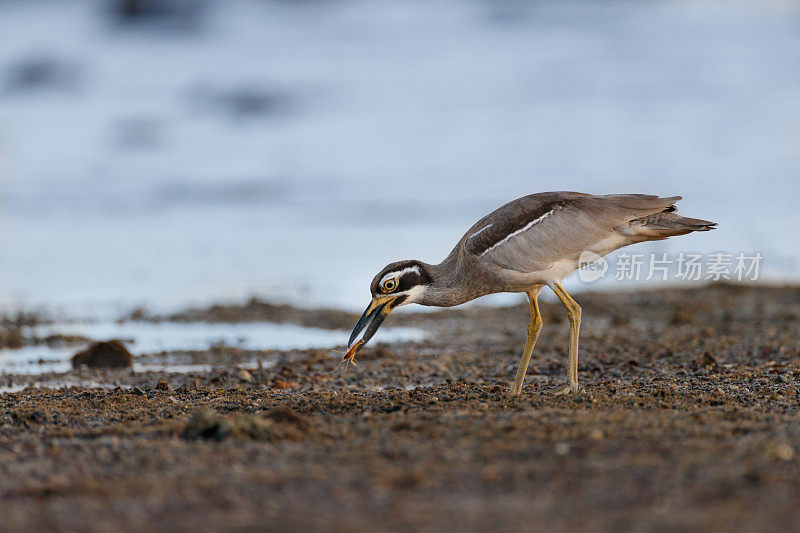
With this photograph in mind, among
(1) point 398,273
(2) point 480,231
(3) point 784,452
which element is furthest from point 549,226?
(3) point 784,452

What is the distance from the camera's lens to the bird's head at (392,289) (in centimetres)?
703

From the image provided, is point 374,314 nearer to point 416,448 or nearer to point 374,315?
point 374,315

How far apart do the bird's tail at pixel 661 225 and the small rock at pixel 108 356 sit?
4970 mm

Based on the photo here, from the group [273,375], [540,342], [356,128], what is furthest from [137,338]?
[356,128]

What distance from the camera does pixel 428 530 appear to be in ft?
12.2

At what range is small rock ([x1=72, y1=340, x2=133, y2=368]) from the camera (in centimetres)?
904

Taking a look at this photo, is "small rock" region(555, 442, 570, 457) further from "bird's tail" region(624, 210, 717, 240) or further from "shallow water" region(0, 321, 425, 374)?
"shallow water" region(0, 321, 425, 374)

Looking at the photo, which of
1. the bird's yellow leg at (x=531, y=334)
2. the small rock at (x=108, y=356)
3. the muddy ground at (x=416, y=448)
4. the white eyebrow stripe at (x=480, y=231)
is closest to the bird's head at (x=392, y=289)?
the white eyebrow stripe at (x=480, y=231)

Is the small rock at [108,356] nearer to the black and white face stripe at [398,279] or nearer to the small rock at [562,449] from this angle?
the black and white face stripe at [398,279]

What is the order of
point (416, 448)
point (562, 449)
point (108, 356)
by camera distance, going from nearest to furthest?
point (562, 449) < point (416, 448) < point (108, 356)

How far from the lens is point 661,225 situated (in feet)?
24.2

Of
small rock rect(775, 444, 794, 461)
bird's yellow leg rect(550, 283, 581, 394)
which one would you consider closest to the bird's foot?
bird's yellow leg rect(550, 283, 581, 394)

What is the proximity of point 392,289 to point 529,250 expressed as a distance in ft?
3.66

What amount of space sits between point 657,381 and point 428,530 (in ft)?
14.3
